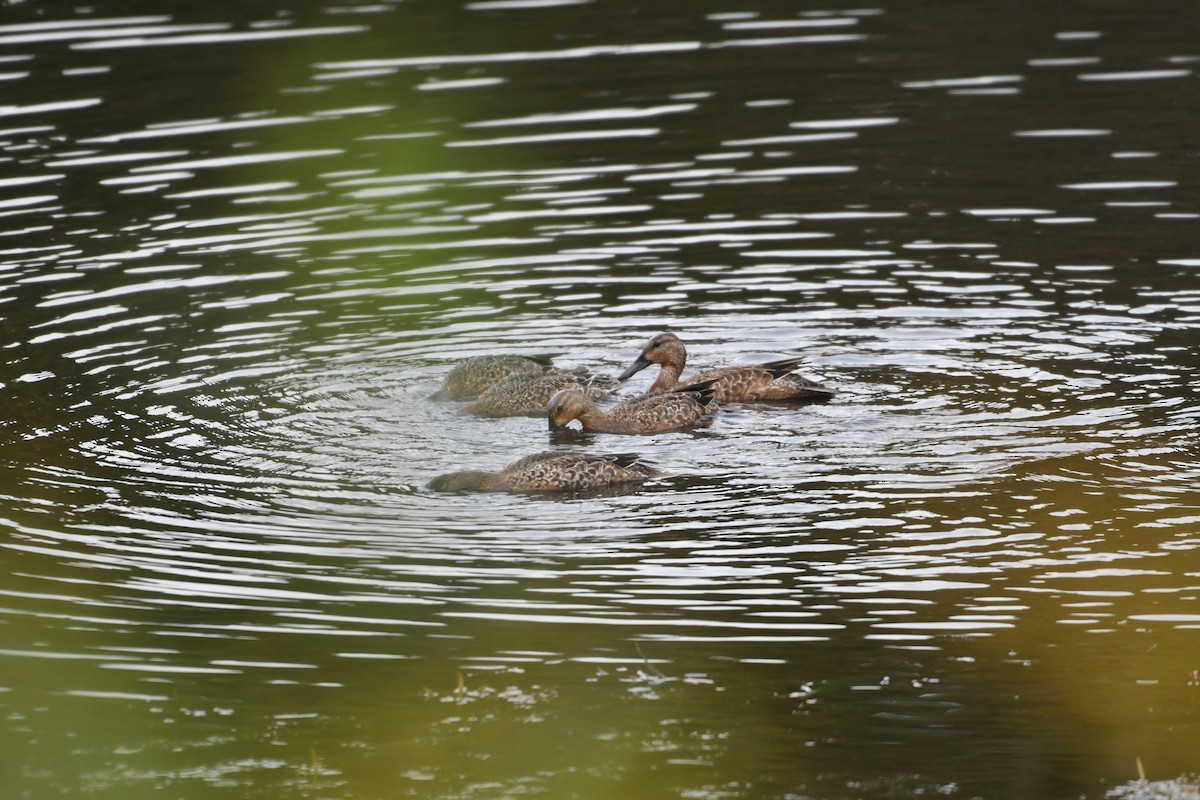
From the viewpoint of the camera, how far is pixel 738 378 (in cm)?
1151

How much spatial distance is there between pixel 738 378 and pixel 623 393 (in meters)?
0.97

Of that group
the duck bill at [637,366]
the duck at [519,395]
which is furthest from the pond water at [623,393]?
the duck bill at [637,366]

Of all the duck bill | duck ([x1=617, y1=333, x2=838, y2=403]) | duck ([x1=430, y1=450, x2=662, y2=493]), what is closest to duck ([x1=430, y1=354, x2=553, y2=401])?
the duck bill

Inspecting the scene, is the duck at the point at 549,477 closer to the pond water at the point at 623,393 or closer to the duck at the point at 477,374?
the pond water at the point at 623,393

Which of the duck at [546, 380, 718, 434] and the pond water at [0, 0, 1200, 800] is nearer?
the pond water at [0, 0, 1200, 800]

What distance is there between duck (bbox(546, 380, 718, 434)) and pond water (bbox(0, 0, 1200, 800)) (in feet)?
0.74

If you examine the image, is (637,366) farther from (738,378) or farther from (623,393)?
(738,378)

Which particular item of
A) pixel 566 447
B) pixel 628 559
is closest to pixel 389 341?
pixel 566 447

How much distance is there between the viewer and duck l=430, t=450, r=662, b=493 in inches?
385

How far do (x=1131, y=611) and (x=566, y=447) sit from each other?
4.09 m

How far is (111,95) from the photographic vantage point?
19.0m

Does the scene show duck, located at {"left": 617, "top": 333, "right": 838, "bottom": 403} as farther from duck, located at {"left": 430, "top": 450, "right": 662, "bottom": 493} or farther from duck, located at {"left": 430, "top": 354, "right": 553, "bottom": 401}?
duck, located at {"left": 430, "top": 450, "right": 662, "bottom": 493}

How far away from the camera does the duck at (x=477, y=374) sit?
1166 cm

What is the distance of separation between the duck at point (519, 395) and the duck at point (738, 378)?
1.82 feet
